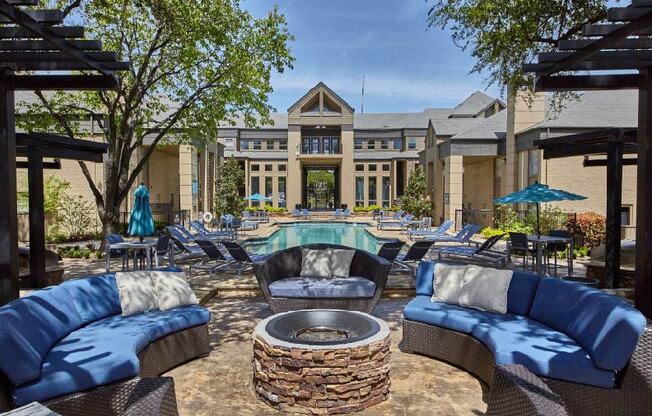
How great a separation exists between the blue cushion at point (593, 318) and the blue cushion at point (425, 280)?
148 cm

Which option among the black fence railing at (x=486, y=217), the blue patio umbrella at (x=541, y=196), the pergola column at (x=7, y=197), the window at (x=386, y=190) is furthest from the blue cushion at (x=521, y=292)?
the window at (x=386, y=190)

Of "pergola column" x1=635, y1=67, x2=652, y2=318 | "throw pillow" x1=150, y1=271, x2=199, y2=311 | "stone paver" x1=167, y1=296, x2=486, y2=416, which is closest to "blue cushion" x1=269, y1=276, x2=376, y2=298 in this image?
"stone paver" x1=167, y1=296, x2=486, y2=416

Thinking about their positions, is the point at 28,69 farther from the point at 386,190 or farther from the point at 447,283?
the point at 386,190

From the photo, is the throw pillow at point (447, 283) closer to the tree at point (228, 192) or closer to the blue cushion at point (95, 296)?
the blue cushion at point (95, 296)

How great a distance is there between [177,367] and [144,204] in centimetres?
631

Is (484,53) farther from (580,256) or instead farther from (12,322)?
(12,322)

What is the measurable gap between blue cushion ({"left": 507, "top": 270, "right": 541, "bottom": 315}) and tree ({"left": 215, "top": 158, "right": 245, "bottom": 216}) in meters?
23.8

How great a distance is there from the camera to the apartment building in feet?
128

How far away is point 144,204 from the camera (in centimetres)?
1060

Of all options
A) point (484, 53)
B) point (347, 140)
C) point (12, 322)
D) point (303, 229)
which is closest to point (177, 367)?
point (12, 322)

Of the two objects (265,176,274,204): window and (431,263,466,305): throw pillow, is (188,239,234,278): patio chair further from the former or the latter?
(265,176,274,204): window

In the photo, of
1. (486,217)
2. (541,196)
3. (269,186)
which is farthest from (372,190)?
(541,196)

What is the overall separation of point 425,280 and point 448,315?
3.27 feet

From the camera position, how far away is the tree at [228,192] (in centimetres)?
2773
